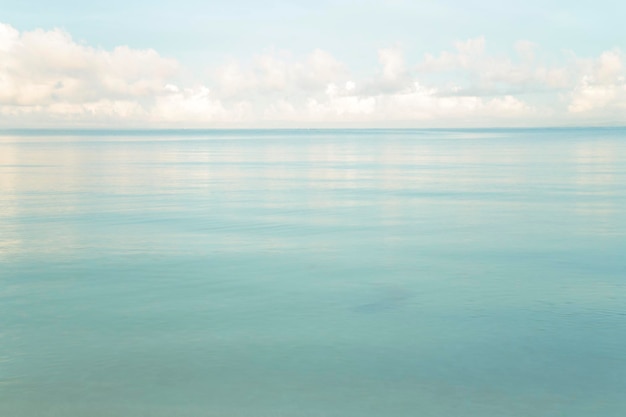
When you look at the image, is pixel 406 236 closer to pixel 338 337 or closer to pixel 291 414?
pixel 338 337

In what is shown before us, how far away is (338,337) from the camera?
17.9m

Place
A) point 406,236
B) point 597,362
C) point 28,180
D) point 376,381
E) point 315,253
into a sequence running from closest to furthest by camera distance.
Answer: point 376,381 → point 597,362 → point 315,253 → point 406,236 → point 28,180

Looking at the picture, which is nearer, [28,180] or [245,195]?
[245,195]

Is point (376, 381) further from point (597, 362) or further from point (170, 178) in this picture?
point (170, 178)

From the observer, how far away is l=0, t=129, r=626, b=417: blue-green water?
14.5 m

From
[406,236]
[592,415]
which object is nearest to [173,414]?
[592,415]

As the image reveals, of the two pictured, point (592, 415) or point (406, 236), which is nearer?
point (592, 415)

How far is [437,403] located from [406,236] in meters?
17.3

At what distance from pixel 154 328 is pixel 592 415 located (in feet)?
34.1

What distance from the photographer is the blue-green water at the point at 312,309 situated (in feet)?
47.7

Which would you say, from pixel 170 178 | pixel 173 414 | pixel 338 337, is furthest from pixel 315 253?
pixel 170 178

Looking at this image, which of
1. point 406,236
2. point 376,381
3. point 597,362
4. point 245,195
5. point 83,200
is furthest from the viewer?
point 245,195

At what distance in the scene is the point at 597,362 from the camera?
639 inches

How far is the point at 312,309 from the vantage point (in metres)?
20.4
